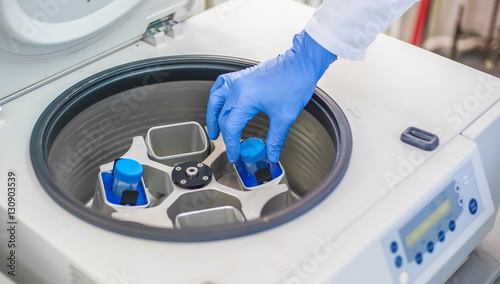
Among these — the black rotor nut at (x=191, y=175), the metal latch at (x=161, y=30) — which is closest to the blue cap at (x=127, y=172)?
the black rotor nut at (x=191, y=175)

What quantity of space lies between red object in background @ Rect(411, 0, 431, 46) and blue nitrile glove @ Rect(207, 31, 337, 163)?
2.01m

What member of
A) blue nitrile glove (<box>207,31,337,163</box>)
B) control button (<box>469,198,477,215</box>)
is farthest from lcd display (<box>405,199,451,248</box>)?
blue nitrile glove (<box>207,31,337,163</box>)

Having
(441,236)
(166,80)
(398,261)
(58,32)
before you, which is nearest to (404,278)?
(398,261)

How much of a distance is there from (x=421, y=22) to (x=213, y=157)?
88.1 inches

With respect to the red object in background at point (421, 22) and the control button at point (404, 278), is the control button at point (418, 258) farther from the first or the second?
the red object in background at point (421, 22)

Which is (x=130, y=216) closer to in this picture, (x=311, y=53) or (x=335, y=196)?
(x=335, y=196)

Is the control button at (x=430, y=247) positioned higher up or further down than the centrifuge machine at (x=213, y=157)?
further down

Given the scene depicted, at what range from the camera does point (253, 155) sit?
143 cm

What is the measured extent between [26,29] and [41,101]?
0.20m

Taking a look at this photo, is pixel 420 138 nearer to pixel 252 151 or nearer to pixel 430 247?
pixel 430 247

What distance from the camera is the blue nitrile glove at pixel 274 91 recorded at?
1430 mm

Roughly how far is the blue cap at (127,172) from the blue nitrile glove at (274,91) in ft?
0.84

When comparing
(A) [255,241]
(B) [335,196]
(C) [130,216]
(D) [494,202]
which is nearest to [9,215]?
(C) [130,216]

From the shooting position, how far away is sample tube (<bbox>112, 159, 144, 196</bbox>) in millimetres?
1302
